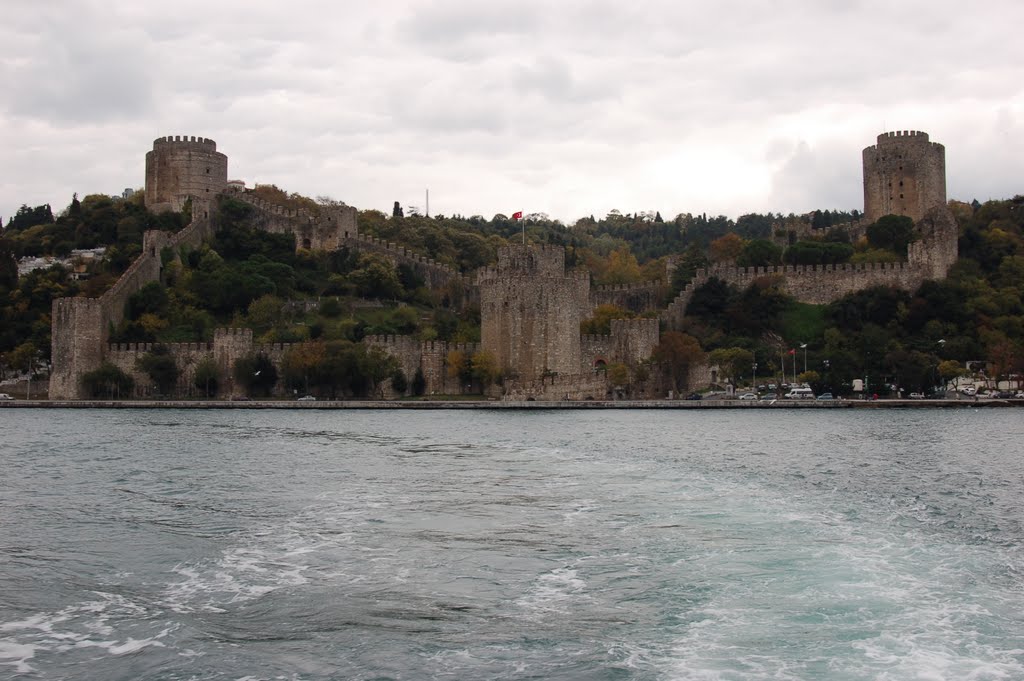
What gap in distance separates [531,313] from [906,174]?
28739 mm

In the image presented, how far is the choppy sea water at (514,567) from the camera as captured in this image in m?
9.60

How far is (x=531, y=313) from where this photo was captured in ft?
166

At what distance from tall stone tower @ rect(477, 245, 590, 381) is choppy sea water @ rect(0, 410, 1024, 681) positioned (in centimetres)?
2408

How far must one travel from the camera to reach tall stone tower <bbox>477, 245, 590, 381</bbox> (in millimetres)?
50656

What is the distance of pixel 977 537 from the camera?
15.0 metres

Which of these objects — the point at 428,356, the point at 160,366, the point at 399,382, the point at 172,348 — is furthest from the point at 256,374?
the point at 428,356

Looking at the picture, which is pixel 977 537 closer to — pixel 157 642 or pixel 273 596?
pixel 273 596

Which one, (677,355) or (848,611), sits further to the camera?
(677,355)

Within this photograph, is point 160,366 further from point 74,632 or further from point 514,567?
point 74,632

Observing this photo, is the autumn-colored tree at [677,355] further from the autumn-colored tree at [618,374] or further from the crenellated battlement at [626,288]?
the crenellated battlement at [626,288]

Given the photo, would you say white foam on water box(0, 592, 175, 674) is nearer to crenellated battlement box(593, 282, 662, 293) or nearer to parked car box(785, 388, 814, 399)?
parked car box(785, 388, 814, 399)

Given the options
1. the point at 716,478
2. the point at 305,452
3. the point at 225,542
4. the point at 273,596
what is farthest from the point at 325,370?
the point at 273,596

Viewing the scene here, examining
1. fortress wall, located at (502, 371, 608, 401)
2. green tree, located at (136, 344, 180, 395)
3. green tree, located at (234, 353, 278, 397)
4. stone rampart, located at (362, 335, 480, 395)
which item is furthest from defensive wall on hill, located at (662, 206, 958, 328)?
green tree, located at (136, 344, 180, 395)

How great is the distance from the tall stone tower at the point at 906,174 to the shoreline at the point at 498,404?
825 inches
